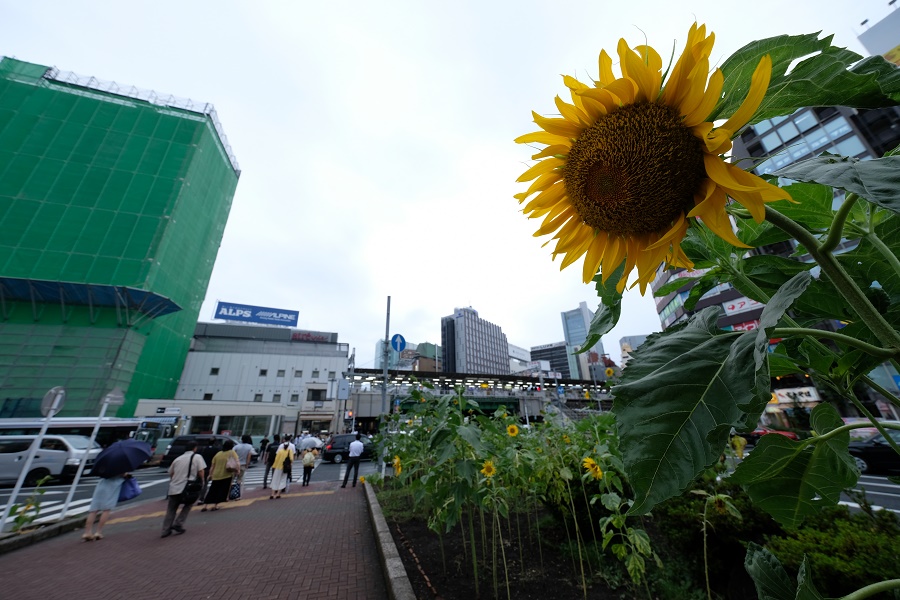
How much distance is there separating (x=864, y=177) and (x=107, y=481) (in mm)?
10309

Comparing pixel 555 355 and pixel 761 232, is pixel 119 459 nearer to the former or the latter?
pixel 761 232

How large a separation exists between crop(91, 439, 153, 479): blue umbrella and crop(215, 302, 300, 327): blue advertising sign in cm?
5304

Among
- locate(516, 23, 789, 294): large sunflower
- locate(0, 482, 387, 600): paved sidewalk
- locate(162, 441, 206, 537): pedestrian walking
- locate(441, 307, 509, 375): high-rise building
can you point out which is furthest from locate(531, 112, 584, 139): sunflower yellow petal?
locate(441, 307, 509, 375): high-rise building

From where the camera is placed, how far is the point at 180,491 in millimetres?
7195

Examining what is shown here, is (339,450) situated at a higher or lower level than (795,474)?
lower

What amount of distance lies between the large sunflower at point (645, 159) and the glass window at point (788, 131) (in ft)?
142

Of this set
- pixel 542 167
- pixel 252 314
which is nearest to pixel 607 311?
pixel 542 167

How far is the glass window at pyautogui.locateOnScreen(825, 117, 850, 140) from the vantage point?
27247 mm

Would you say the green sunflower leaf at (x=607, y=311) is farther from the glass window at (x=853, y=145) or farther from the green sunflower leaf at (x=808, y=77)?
the glass window at (x=853, y=145)

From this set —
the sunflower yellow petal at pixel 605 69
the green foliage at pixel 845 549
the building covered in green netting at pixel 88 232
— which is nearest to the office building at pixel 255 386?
the building covered in green netting at pixel 88 232

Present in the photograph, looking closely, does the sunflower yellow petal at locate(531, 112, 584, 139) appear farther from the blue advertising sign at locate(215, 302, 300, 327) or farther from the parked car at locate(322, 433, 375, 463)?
the blue advertising sign at locate(215, 302, 300, 327)

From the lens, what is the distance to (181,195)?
27.3 metres

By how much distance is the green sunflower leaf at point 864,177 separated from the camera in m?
0.45

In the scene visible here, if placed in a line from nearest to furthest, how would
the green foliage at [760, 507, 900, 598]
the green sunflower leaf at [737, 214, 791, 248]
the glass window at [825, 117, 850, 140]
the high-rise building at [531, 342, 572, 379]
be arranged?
the green sunflower leaf at [737, 214, 791, 248] < the green foliage at [760, 507, 900, 598] < the glass window at [825, 117, 850, 140] < the high-rise building at [531, 342, 572, 379]
